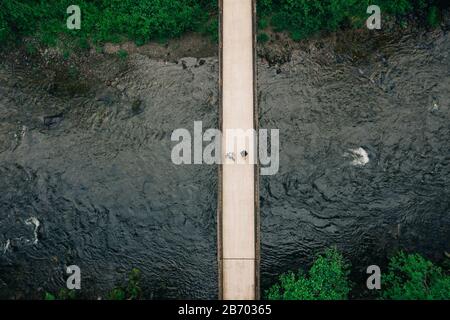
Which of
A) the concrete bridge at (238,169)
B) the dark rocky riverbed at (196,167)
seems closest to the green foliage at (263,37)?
the concrete bridge at (238,169)

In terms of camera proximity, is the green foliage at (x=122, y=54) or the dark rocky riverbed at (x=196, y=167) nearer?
the dark rocky riverbed at (x=196, y=167)

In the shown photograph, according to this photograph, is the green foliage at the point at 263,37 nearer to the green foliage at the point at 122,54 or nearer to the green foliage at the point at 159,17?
the green foliage at the point at 159,17

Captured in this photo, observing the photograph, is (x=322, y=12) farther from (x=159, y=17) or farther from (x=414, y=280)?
(x=414, y=280)

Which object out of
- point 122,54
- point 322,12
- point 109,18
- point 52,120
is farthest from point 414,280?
point 109,18

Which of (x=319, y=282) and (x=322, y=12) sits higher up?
(x=322, y=12)

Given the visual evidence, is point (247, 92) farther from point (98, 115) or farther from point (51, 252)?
point (51, 252)

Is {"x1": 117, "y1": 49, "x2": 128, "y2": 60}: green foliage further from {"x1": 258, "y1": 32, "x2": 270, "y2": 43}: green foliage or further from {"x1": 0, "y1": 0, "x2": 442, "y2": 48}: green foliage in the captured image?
{"x1": 258, "y1": 32, "x2": 270, "y2": 43}: green foliage

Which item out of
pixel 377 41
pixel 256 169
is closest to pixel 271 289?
pixel 256 169
